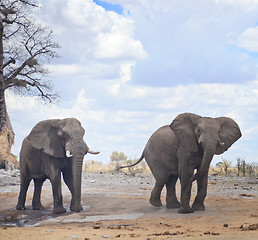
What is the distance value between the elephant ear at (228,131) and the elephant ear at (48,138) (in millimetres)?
4360

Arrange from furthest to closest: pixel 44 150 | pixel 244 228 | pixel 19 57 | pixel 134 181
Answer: pixel 19 57 < pixel 134 181 < pixel 44 150 < pixel 244 228

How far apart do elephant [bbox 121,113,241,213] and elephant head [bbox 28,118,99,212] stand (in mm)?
2034

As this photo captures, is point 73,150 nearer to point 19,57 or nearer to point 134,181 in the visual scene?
point 134,181

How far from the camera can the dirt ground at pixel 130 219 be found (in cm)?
946

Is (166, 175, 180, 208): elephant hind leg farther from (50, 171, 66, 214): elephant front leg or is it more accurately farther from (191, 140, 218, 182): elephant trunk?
(50, 171, 66, 214): elephant front leg

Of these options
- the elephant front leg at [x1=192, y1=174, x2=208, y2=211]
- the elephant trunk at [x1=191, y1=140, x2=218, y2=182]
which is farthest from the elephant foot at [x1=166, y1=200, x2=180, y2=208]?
the elephant trunk at [x1=191, y1=140, x2=218, y2=182]

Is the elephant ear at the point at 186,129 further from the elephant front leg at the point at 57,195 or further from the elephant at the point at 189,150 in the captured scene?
the elephant front leg at the point at 57,195

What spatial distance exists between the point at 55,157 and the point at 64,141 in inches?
23.3

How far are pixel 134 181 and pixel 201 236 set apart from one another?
579 inches

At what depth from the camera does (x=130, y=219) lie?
1217 centimetres

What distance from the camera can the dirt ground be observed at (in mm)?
9461

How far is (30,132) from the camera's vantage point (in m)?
Result: 14.7

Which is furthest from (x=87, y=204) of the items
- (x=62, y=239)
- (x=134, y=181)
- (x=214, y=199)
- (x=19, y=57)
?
(x=19, y=57)

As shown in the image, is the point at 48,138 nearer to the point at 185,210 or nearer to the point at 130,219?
the point at 130,219
